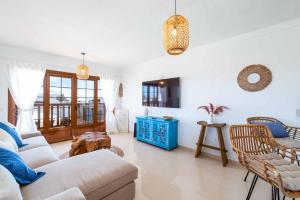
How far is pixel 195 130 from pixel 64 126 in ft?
12.3

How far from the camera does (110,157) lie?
1.80 meters

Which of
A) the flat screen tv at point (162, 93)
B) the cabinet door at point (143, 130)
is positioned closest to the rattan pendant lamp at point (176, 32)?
the flat screen tv at point (162, 93)

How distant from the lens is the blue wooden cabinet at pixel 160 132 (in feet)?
11.3

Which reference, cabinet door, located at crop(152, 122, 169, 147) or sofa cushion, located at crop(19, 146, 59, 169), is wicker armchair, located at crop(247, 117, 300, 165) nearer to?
cabinet door, located at crop(152, 122, 169, 147)

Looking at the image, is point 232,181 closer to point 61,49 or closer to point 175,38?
point 175,38

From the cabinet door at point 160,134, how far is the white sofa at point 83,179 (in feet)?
6.03

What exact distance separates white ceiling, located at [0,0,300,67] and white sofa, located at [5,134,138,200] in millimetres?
1990

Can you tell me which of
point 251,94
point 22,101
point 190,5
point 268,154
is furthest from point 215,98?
point 22,101

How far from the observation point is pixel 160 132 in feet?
11.8

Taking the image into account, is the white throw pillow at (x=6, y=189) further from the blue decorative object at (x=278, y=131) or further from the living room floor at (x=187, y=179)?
Result: the blue decorative object at (x=278, y=131)

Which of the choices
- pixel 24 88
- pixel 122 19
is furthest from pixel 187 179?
pixel 24 88

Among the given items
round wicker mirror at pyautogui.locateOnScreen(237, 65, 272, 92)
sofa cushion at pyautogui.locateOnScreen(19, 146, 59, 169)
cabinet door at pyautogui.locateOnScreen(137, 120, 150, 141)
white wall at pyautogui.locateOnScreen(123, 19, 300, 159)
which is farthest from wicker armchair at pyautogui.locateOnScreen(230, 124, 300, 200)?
cabinet door at pyautogui.locateOnScreen(137, 120, 150, 141)

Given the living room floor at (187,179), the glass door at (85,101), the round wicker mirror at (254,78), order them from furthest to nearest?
the glass door at (85,101), the round wicker mirror at (254,78), the living room floor at (187,179)

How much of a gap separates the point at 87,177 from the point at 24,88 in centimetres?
342
